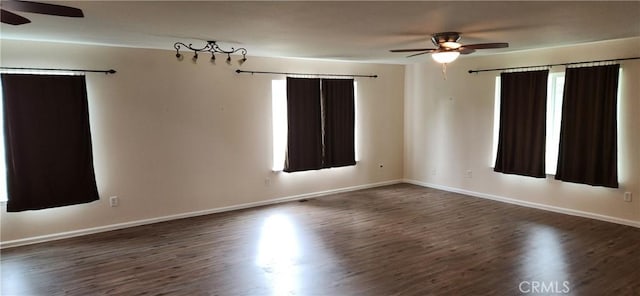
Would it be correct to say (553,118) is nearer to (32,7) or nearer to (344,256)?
(344,256)

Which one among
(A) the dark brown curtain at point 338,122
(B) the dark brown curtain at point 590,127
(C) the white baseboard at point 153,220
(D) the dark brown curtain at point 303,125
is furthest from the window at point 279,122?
(B) the dark brown curtain at point 590,127

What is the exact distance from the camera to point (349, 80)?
21.7 feet

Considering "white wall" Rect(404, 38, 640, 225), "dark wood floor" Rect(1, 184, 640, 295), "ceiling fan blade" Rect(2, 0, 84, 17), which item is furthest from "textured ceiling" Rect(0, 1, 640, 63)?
"dark wood floor" Rect(1, 184, 640, 295)

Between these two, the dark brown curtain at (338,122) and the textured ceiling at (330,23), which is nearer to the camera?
the textured ceiling at (330,23)

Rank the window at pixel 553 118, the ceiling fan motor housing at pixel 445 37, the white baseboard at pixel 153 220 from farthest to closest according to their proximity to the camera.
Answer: the window at pixel 553 118 < the white baseboard at pixel 153 220 < the ceiling fan motor housing at pixel 445 37

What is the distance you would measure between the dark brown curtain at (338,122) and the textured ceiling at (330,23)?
5.48 ft

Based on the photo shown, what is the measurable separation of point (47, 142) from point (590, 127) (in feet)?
20.3

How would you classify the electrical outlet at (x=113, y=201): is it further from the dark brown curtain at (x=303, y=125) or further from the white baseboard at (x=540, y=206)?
the white baseboard at (x=540, y=206)

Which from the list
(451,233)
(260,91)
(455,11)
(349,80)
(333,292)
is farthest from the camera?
(349,80)

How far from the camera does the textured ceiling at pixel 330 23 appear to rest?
112 inches

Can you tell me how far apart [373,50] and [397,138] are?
2713 millimetres

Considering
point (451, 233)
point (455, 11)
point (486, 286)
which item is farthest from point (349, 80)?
point (486, 286)

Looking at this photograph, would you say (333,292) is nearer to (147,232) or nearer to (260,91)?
(147,232)

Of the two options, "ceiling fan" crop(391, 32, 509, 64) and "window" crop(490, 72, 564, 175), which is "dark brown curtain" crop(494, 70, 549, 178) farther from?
"ceiling fan" crop(391, 32, 509, 64)
